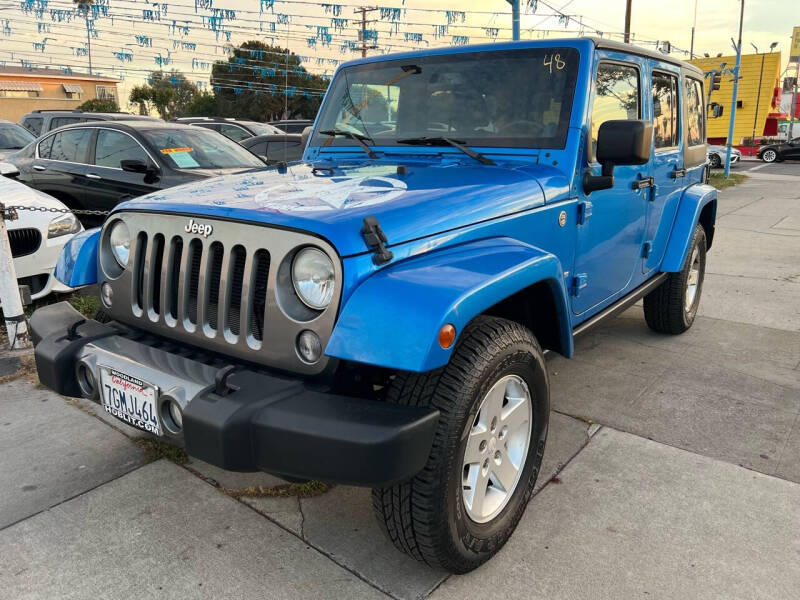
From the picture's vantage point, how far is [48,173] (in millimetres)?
7367

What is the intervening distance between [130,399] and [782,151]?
3296cm

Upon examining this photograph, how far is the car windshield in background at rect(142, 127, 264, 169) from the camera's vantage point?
6836 millimetres

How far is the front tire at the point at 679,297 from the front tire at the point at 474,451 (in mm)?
2434

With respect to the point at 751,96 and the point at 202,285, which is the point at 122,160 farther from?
the point at 751,96

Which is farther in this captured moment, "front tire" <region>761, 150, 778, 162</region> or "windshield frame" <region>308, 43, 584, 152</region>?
"front tire" <region>761, 150, 778, 162</region>

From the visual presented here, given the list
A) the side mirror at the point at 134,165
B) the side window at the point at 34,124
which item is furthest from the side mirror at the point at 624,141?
the side window at the point at 34,124

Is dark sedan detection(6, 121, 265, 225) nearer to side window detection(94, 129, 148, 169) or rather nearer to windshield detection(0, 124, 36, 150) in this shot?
side window detection(94, 129, 148, 169)

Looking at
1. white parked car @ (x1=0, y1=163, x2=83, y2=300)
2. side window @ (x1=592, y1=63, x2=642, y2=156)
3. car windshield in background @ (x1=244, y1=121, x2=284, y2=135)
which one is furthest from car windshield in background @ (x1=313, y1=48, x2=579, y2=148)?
car windshield in background @ (x1=244, y1=121, x2=284, y2=135)

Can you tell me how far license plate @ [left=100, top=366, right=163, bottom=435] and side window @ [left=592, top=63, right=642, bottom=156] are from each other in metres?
2.20

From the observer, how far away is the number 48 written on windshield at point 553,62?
3.00 m

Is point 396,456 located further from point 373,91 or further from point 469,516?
point 373,91

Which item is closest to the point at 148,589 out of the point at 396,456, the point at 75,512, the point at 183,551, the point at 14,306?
the point at 183,551

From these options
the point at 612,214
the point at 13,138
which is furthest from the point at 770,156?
the point at 612,214

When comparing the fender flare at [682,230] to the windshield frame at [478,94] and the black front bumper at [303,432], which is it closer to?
the windshield frame at [478,94]
